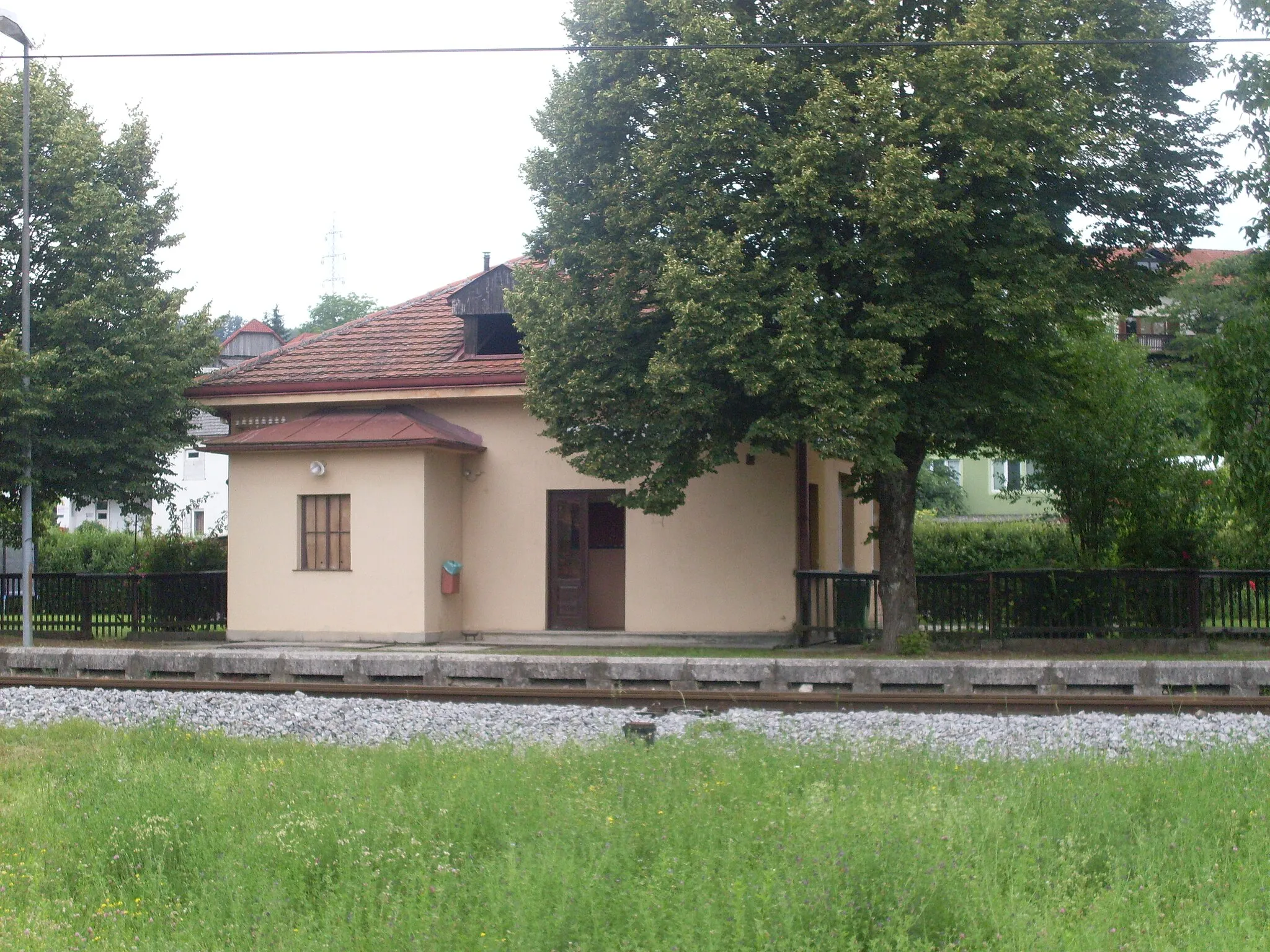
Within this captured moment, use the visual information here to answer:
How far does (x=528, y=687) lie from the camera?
44.3 feet

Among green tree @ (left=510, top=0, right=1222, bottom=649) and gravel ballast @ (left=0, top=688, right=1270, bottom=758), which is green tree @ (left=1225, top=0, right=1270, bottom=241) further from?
gravel ballast @ (left=0, top=688, right=1270, bottom=758)

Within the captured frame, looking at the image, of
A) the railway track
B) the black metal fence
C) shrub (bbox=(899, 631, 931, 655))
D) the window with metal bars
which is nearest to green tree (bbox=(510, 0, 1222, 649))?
shrub (bbox=(899, 631, 931, 655))

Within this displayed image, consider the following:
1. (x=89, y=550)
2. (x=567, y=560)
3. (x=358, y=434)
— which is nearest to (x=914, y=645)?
(x=567, y=560)

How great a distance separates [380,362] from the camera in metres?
22.5

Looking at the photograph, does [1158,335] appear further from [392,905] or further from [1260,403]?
[392,905]

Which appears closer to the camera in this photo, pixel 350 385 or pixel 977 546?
pixel 350 385

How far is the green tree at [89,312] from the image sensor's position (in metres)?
21.0

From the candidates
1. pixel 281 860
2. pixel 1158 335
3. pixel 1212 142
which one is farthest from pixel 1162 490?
pixel 1158 335

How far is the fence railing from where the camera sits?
63.6 feet

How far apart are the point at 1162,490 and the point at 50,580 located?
1984 centimetres

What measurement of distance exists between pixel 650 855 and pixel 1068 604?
1499 centimetres

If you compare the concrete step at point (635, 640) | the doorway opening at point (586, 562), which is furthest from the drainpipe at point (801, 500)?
the doorway opening at point (586, 562)

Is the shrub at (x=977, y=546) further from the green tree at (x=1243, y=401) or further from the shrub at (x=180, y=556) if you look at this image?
the shrub at (x=180, y=556)

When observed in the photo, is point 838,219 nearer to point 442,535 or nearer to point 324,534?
point 442,535
